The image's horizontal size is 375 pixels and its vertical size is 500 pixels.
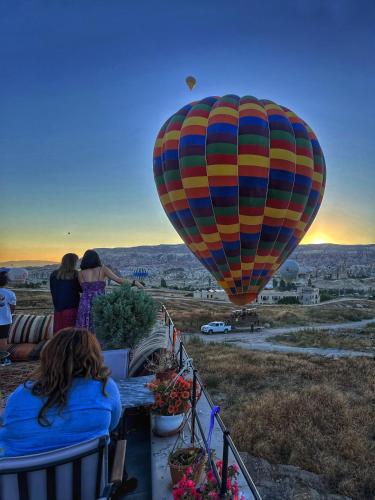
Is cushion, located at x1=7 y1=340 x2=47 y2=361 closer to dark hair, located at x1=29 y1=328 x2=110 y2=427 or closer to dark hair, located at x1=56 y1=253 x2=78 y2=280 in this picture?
dark hair, located at x1=56 y1=253 x2=78 y2=280

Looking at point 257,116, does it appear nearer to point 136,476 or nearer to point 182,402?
point 182,402

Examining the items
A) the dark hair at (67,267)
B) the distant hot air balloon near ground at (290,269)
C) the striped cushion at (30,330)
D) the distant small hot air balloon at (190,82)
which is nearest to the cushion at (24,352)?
the striped cushion at (30,330)

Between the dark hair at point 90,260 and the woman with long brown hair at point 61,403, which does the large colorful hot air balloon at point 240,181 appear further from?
the woman with long brown hair at point 61,403

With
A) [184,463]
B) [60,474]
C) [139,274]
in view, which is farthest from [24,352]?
[139,274]

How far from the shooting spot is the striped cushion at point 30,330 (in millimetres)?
5941

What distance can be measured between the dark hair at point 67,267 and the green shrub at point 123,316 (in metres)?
0.52

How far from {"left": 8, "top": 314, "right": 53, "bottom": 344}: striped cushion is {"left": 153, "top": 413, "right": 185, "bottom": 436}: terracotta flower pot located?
135 inches

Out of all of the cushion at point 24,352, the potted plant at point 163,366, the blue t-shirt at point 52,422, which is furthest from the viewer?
the cushion at point 24,352

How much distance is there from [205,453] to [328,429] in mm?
4802

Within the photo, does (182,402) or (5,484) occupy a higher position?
(5,484)

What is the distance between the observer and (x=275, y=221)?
31.5ft

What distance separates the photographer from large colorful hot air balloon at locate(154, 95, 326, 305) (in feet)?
30.0

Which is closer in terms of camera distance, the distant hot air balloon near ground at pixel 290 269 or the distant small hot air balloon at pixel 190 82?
the distant small hot air balloon at pixel 190 82

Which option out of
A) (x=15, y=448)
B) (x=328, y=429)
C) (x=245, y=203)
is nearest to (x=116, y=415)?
(x=15, y=448)
